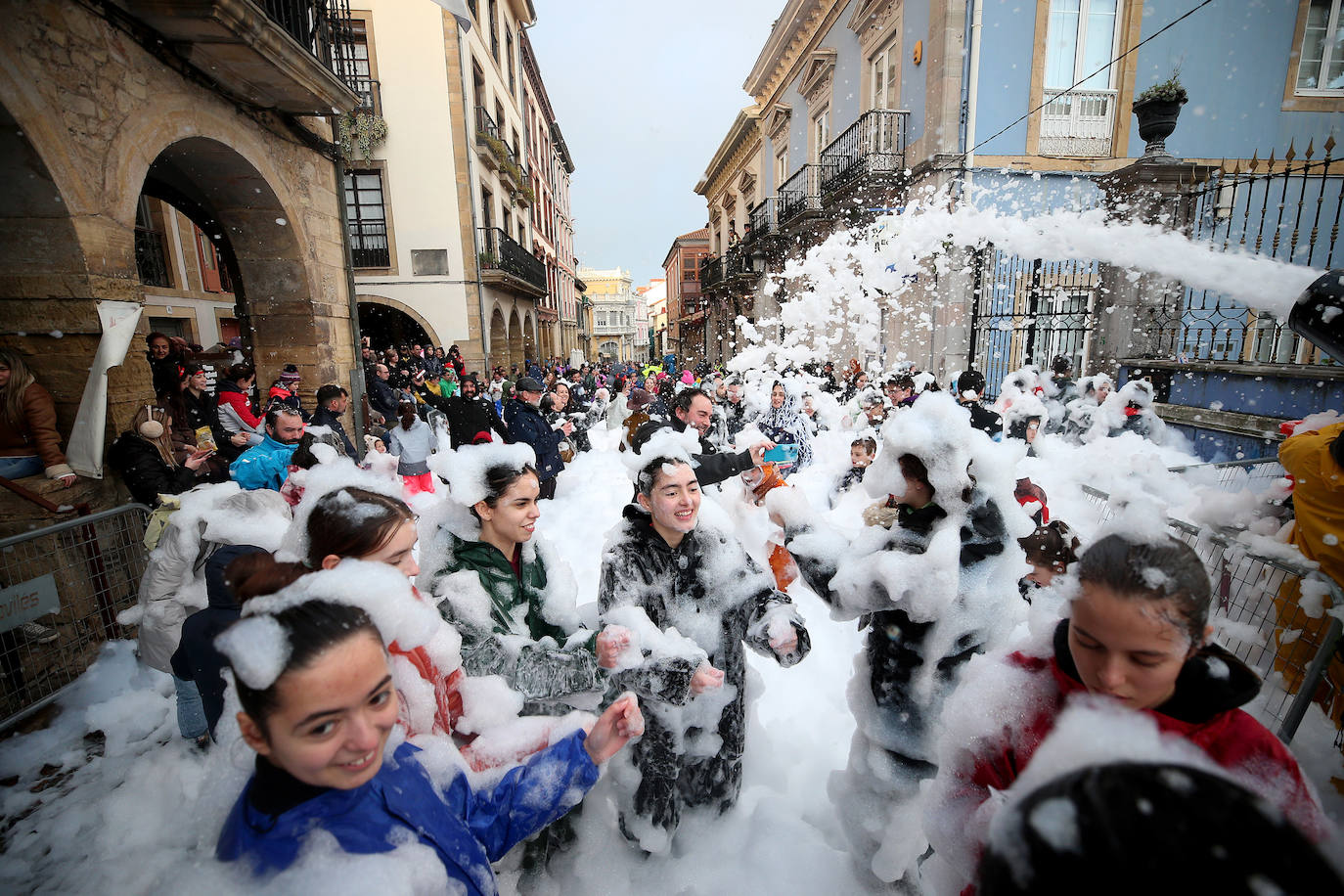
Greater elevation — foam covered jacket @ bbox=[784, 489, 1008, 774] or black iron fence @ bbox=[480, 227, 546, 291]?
black iron fence @ bbox=[480, 227, 546, 291]

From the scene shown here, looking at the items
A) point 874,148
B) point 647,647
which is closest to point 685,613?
point 647,647

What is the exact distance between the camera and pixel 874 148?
36.9 ft

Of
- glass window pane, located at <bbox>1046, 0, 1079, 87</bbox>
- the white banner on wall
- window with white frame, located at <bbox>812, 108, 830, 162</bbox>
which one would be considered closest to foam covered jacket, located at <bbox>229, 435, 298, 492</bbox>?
the white banner on wall

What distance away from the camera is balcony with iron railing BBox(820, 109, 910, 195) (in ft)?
34.8

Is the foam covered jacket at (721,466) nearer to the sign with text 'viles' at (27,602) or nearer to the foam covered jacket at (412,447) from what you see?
the sign with text 'viles' at (27,602)

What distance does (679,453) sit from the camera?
6.98 feet

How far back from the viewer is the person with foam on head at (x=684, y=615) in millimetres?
2061

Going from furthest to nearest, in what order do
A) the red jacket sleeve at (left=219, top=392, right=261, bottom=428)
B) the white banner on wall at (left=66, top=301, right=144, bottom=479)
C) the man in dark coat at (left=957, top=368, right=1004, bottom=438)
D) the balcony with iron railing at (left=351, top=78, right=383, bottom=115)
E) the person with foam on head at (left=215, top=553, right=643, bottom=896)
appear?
the balcony with iron railing at (left=351, top=78, right=383, bottom=115) < the red jacket sleeve at (left=219, top=392, right=261, bottom=428) < the man in dark coat at (left=957, top=368, right=1004, bottom=438) < the white banner on wall at (left=66, top=301, right=144, bottom=479) < the person with foam on head at (left=215, top=553, right=643, bottom=896)

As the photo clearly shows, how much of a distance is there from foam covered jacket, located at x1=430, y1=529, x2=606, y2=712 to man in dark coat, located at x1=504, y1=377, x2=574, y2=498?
12.9 feet

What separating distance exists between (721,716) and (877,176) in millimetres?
10827

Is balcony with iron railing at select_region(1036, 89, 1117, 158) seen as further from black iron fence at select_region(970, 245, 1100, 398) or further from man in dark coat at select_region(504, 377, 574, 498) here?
man in dark coat at select_region(504, 377, 574, 498)

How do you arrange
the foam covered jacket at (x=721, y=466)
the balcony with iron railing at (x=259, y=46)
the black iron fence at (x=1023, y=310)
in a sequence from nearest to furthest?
the foam covered jacket at (x=721, y=466), the balcony with iron railing at (x=259, y=46), the black iron fence at (x=1023, y=310)

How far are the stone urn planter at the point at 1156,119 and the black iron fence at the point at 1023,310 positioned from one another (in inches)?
71.3

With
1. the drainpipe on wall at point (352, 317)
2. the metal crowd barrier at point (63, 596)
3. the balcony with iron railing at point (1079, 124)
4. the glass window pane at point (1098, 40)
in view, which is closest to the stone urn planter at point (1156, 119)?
the balcony with iron railing at point (1079, 124)
